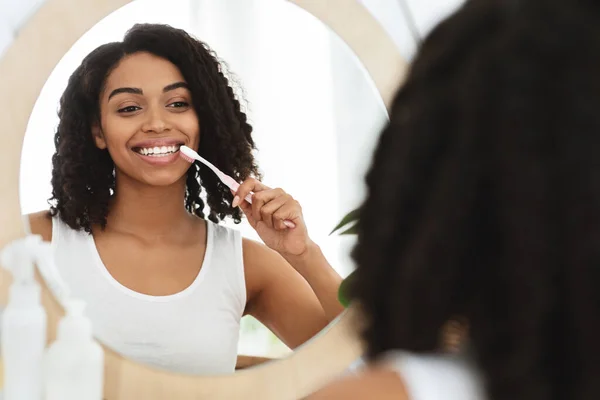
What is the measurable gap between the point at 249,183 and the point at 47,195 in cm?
20

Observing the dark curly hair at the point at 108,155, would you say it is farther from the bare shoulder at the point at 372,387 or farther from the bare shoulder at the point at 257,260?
the bare shoulder at the point at 372,387

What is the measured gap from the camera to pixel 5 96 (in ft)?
2.30

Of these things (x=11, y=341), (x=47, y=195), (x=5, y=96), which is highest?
(x=5, y=96)

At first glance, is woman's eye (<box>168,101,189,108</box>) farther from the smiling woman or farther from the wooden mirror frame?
the wooden mirror frame

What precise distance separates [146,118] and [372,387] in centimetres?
41

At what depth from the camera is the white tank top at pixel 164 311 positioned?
0.72m

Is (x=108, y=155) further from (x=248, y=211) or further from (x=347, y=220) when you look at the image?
(x=347, y=220)

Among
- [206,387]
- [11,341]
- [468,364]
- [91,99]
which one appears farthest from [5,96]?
[468,364]

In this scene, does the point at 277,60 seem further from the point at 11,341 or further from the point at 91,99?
the point at 11,341

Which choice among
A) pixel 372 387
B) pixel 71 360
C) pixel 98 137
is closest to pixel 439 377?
pixel 372 387

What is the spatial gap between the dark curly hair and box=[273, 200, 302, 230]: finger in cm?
4

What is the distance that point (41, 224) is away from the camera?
71 centimetres

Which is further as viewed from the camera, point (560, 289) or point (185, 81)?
point (185, 81)

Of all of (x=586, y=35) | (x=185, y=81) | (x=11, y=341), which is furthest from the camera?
(x=185, y=81)
